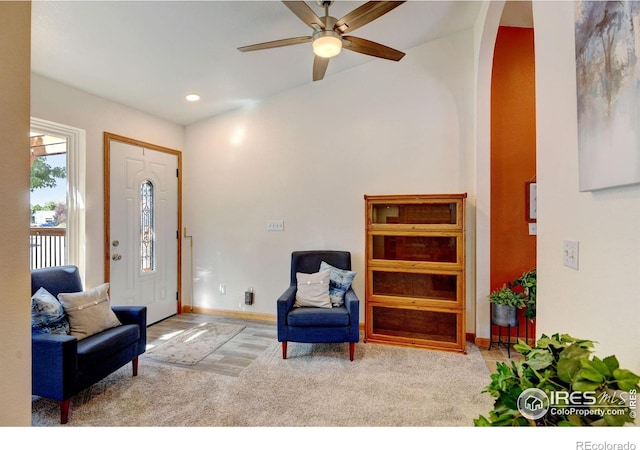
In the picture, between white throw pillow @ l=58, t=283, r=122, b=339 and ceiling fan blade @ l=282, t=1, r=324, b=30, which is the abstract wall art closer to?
ceiling fan blade @ l=282, t=1, r=324, b=30

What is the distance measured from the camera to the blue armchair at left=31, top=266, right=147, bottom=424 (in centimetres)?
181

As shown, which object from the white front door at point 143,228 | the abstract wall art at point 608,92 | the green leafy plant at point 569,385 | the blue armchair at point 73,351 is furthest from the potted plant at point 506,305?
the white front door at point 143,228

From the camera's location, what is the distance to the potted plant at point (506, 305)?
2.77m

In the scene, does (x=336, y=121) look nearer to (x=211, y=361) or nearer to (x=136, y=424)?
(x=211, y=361)

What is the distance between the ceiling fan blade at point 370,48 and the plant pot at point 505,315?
7.93 ft

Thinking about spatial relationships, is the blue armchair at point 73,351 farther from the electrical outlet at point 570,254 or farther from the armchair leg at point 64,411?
the electrical outlet at point 570,254

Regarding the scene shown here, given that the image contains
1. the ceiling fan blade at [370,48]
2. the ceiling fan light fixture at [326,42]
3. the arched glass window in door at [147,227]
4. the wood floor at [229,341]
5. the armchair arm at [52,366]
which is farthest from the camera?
the arched glass window in door at [147,227]

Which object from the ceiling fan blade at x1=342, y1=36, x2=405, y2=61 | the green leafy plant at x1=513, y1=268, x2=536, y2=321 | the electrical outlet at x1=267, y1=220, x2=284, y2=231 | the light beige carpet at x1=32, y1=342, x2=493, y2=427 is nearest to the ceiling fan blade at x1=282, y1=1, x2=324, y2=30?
the ceiling fan blade at x1=342, y1=36, x2=405, y2=61

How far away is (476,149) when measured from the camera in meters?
3.00

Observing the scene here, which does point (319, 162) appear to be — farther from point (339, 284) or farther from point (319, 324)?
point (319, 324)

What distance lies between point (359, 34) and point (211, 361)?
10.9 feet

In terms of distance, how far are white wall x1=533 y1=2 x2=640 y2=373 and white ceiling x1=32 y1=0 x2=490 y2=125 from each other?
5.08ft

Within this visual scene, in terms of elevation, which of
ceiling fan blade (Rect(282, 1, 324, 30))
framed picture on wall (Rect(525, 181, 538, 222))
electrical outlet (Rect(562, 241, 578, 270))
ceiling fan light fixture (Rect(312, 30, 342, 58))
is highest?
ceiling fan blade (Rect(282, 1, 324, 30))

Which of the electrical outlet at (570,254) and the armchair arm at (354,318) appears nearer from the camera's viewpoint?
the electrical outlet at (570,254)
